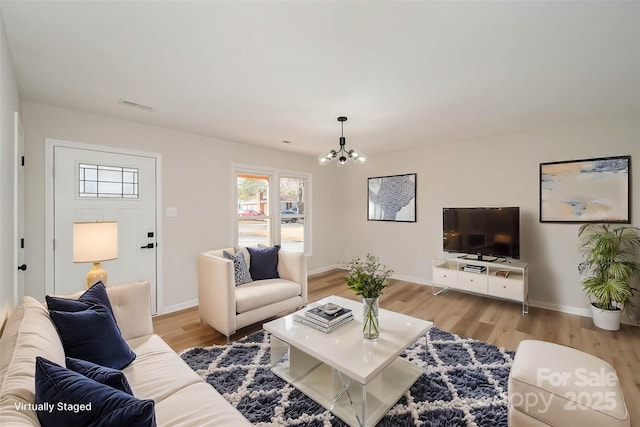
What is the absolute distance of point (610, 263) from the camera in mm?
2979

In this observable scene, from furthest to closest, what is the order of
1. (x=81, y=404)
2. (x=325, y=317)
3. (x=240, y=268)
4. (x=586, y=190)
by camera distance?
(x=586, y=190) → (x=240, y=268) → (x=325, y=317) → (x=81, y=404)

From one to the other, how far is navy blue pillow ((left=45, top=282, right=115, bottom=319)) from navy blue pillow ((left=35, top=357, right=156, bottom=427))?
0.87m

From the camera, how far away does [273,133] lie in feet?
12.3

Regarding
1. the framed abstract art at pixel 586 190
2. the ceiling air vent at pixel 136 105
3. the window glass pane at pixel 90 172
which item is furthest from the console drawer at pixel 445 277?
the window glass pane at pixel 90 172

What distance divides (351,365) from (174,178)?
10.3 feet

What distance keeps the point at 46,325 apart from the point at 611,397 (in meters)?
2.68

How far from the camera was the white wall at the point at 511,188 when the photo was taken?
3.31m

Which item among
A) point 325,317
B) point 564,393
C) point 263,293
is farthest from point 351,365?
point 263,293

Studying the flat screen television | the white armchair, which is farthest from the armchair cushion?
the flat screen television

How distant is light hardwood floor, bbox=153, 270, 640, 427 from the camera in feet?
8.10

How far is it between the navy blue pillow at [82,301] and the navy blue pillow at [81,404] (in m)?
0.87

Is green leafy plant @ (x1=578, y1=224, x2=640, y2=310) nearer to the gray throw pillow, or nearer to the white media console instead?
the white media console

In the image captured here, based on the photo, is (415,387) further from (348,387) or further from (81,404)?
(81,404)

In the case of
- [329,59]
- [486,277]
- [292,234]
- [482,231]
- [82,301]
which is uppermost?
[329,59]
